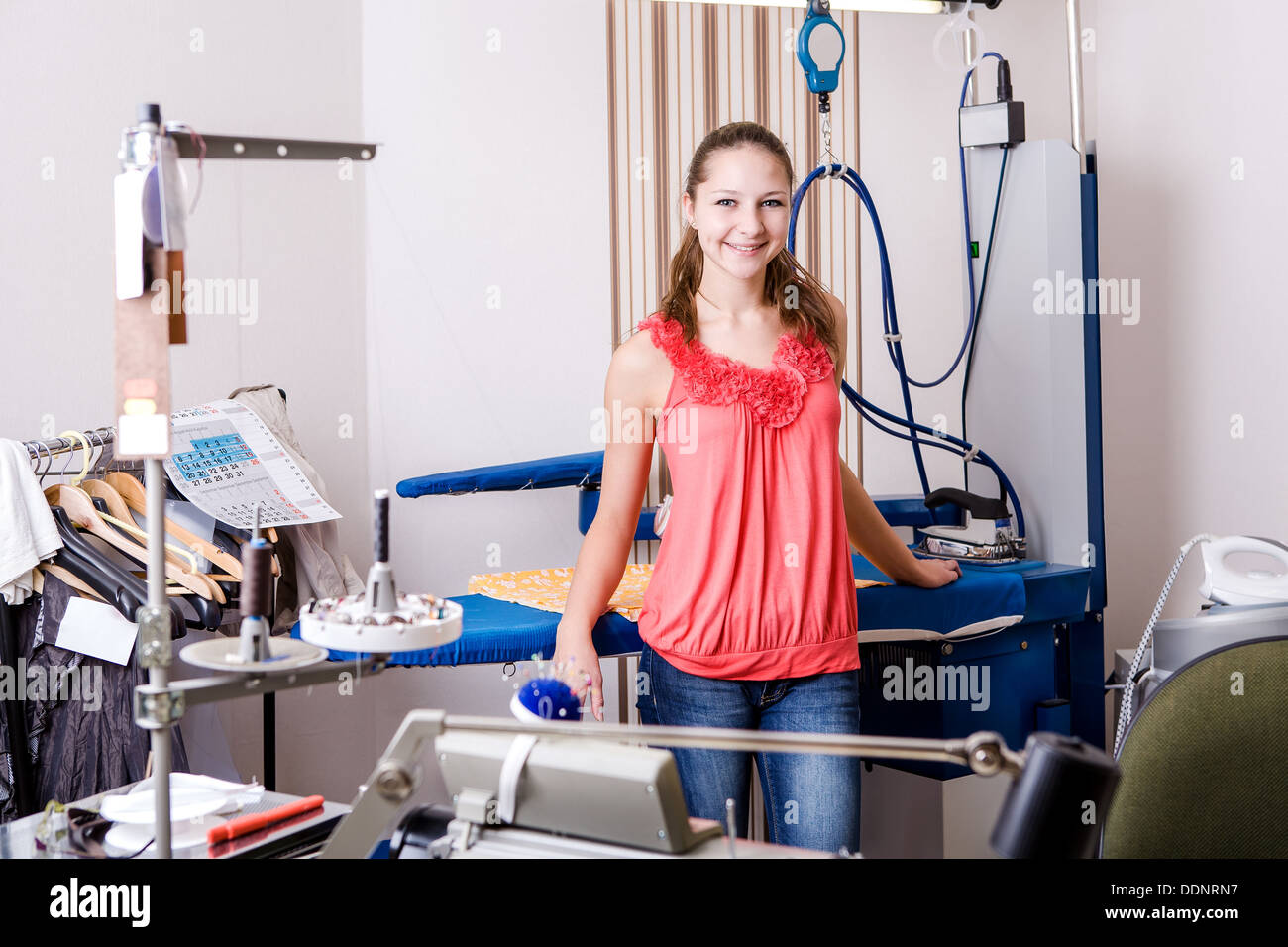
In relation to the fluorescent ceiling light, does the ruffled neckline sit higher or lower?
lower

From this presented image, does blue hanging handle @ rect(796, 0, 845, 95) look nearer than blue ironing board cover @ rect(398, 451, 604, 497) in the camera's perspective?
Yes

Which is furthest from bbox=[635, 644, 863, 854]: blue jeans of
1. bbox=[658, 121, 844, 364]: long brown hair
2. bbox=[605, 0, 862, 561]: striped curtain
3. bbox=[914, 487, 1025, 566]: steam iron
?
bbox=[605, 0, 862, 561]: striped curtain

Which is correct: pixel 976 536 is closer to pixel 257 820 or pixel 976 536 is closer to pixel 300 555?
pixel 300 555

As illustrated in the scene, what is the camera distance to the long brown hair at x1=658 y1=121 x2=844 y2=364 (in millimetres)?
1721

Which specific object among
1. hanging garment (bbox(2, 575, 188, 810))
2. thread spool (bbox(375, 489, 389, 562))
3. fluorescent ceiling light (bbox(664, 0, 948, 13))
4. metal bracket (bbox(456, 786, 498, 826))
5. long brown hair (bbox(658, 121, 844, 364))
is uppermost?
fluorescent ceiling light (bbox(664, 0, 948, 13))

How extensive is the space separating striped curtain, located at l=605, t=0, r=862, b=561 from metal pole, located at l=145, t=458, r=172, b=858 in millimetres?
2304

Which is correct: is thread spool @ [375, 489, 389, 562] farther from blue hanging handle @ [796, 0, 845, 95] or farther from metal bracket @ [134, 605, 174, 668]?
blue hanging handle @ [796, 0, 845, 95]

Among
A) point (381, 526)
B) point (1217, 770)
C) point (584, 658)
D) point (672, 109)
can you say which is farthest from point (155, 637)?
point (672, 109)

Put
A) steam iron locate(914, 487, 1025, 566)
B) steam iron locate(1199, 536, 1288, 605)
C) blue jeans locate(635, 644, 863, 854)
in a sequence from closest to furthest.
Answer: blue jeans locate(635, 644, 863, 854)
steam iron locate(1199, 536, 1288, 605)
steam iron locate(914, 487, 1025, 566)

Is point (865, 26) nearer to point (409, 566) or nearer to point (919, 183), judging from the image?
point (919, 183)

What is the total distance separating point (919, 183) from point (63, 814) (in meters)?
2.86

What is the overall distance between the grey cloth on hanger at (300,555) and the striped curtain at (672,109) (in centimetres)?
91

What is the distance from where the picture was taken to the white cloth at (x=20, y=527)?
2039mm

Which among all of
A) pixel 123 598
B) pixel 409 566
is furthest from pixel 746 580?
pixel 409 566
